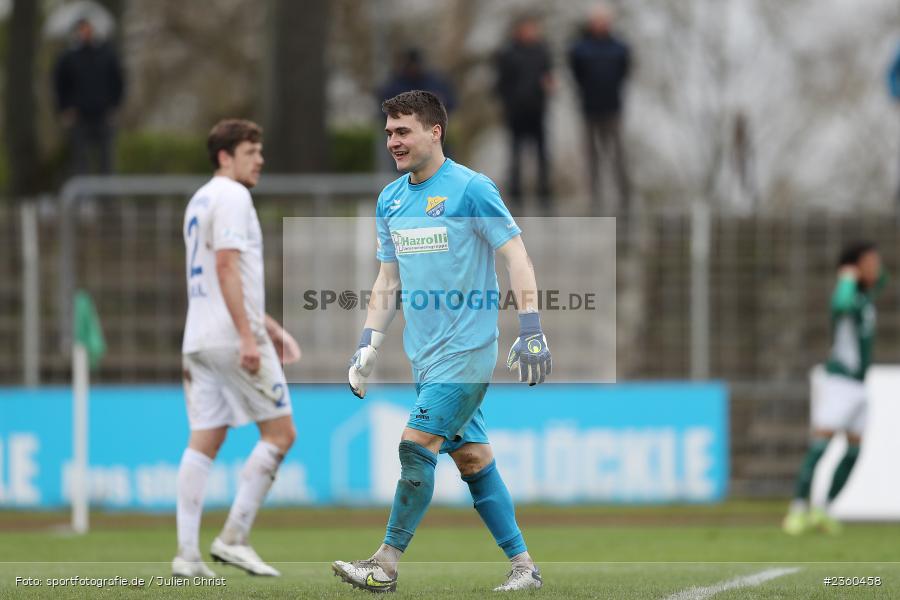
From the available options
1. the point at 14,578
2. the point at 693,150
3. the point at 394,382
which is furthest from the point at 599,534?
the point at 693,150

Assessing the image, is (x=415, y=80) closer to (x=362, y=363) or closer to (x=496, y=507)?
(x=362, y=363)

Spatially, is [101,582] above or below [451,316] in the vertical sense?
below

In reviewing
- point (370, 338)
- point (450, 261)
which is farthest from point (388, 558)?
point (450, 261)

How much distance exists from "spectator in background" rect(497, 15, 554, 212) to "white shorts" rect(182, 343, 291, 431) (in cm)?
819

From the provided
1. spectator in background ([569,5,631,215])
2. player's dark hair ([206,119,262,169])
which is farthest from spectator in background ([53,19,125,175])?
player's dark hair ([206,119,262,169])

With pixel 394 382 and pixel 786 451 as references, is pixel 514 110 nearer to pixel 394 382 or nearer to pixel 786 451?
pixel 394 382

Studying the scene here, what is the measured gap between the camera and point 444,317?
24.8 feet

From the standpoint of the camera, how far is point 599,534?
13492 millimetres

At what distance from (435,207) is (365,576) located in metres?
1.75

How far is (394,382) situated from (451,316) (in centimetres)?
866

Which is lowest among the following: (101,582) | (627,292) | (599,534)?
(599,534)

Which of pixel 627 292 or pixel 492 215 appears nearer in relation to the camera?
pixel 492 215

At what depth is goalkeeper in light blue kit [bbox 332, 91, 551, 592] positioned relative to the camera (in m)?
7.45

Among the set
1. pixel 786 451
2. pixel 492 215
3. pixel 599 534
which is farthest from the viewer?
pixel 786 451
